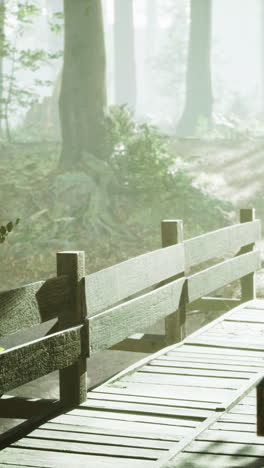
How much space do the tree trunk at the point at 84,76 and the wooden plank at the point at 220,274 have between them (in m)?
9.55

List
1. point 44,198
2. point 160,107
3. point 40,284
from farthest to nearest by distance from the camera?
1. point 160,107
2. point 44,198
3. point 40,284

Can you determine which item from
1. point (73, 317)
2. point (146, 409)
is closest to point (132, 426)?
point (146, 409)

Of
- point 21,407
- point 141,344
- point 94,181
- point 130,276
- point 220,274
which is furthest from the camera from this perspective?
point 94,181

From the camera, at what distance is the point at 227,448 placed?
5.17 metres

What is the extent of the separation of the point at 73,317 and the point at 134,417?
895 mm

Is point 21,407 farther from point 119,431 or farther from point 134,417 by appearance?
point 119,431

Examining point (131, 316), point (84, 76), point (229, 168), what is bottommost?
point (131, 316)

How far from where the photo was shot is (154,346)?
9508 millimetres

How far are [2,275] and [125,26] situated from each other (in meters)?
34.8

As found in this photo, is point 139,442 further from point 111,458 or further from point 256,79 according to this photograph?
point 256,79

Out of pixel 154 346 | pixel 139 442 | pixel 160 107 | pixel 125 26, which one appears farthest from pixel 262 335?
pixel 160 107

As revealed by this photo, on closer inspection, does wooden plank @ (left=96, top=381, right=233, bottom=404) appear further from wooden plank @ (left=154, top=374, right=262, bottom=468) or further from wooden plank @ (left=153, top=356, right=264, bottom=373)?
wooden plank @ (left=153, top=356, right=264, bottom=373)

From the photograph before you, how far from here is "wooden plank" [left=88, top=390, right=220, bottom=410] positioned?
635 cm

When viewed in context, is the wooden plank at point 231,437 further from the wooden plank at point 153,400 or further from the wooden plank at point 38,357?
the wooden plank at point 38,357
